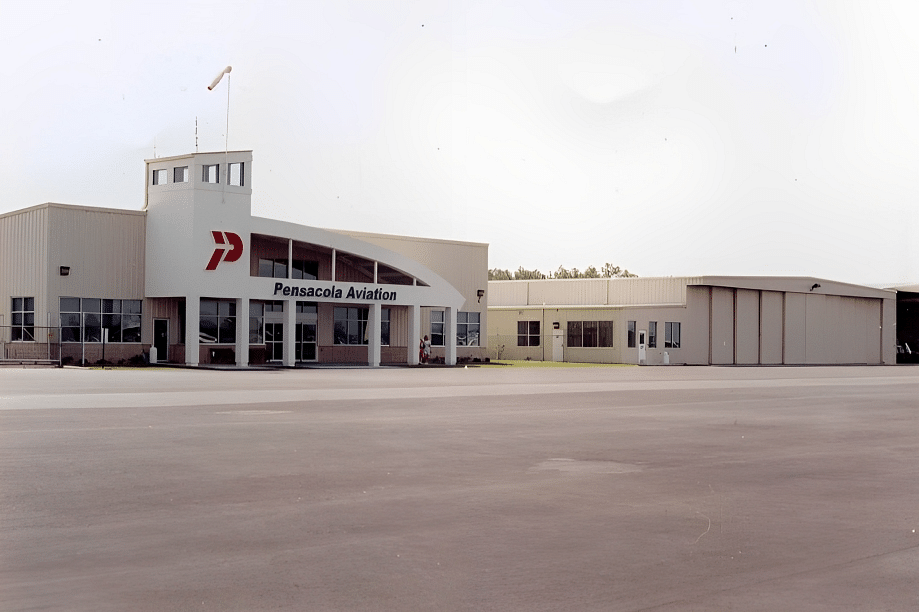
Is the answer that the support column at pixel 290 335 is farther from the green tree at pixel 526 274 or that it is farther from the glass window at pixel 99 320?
the green tree at pixel 526 274

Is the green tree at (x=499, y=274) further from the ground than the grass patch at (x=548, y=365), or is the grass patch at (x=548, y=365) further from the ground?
the green tree at (x=499, y=274)

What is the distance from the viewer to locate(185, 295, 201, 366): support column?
45.6m

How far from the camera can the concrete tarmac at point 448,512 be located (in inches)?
258

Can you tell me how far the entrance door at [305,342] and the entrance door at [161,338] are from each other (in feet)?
23.1

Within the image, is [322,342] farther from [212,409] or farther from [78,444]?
[78,444]

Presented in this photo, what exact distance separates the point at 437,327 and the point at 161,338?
55.6 feet

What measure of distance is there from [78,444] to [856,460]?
34.6 feet

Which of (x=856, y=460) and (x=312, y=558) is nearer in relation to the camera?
(x=312, y=558)

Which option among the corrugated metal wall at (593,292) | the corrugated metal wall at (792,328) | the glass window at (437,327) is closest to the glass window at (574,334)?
the corrugated metal wall at (593,292)

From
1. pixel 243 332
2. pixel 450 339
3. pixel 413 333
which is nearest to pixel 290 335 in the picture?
pixel 243 332

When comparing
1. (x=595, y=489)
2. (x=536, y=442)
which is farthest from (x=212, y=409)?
(x=595, y=489)

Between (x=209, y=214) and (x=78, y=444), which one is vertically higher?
(x=209, y=214)

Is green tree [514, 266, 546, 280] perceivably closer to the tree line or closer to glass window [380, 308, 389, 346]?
the tree line

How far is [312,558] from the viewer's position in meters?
7.38
